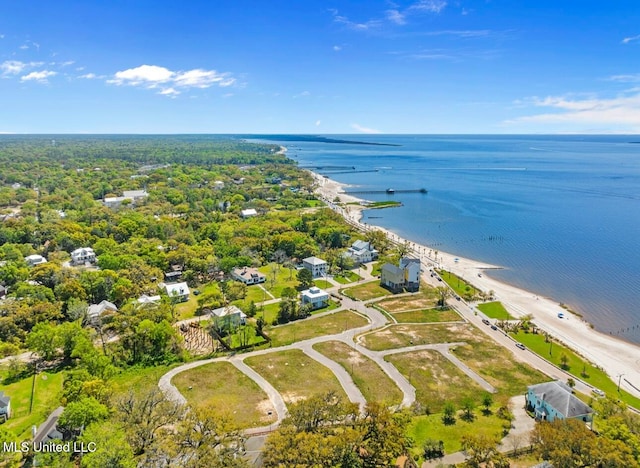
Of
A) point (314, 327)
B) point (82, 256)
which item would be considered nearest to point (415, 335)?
point (314, 327)

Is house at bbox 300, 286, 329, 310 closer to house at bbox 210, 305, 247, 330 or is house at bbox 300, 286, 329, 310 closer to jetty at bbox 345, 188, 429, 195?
house at bbox 210, 305, 247, 330

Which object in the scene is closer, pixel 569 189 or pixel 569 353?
pixel 569 353

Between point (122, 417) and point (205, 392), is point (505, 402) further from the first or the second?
point (122, 417)

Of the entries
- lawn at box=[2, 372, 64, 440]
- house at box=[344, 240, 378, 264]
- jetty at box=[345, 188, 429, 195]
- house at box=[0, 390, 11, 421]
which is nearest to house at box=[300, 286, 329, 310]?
house at box=[344, 240, 378, 264]

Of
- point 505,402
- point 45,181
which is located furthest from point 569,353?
point 45,181

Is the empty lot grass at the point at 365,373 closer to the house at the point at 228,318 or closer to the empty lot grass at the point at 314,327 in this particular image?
the empty lot grass at the point at 314,327

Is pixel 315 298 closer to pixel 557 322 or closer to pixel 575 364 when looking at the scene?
pixel 575 364

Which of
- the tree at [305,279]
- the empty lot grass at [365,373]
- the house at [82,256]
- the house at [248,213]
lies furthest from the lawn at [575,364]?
the house at [248,213]
